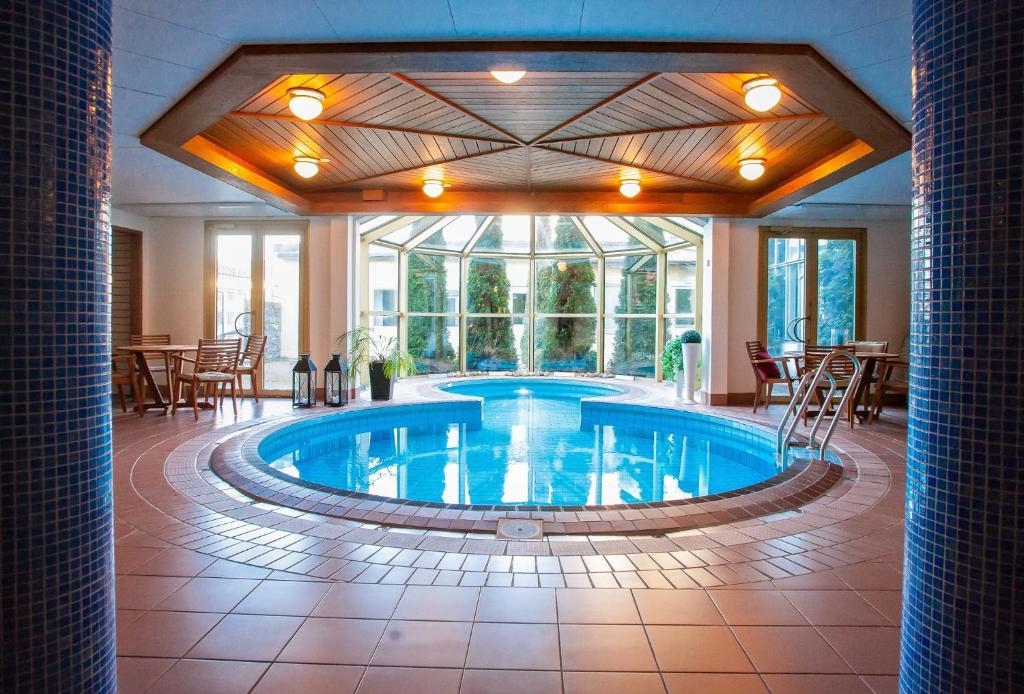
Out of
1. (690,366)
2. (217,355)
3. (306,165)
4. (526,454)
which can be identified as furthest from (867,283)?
(217,355)

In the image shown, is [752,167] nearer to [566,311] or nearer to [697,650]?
[697,650]

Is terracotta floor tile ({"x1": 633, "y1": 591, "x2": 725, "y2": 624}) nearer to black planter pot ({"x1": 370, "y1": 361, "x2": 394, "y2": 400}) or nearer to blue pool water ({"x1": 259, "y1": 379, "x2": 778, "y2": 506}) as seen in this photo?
blue pool water ({"x1": 259, "y1": 379, "x2": 778, "y2": 506})

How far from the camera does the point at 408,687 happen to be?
1.70 m

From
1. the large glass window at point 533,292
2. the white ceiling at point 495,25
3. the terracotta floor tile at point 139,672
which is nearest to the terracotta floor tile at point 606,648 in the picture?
the terracotta floor tile at point 139,672

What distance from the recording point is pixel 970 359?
134 centimetres

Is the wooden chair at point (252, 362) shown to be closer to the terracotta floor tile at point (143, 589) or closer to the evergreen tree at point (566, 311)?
the terracotta floor tile at point (143, 589)

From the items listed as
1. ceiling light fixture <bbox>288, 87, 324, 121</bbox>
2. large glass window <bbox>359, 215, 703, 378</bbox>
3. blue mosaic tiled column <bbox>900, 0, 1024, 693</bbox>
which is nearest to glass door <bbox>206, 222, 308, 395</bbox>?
large glass window <bbox>359, 215, 703, 378</bbox>

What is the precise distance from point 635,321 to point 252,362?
6.57 meters

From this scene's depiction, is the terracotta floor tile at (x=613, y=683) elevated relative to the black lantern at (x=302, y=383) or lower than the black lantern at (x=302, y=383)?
lower

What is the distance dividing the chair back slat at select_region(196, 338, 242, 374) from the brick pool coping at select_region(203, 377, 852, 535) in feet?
9.65

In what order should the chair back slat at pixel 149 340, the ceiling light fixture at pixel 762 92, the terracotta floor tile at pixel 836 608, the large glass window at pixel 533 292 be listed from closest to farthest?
the terracotta floor tile at pixel 836 608 → the ceiling light fixture at pixel 762 92 → the chair back slat at pixel 149 340 → the large glass window at pixel 533 292

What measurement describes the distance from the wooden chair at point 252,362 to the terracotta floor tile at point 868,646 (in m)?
6.70

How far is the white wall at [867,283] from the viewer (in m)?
7.87

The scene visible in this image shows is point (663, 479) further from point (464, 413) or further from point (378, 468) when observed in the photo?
point (464, 413)
